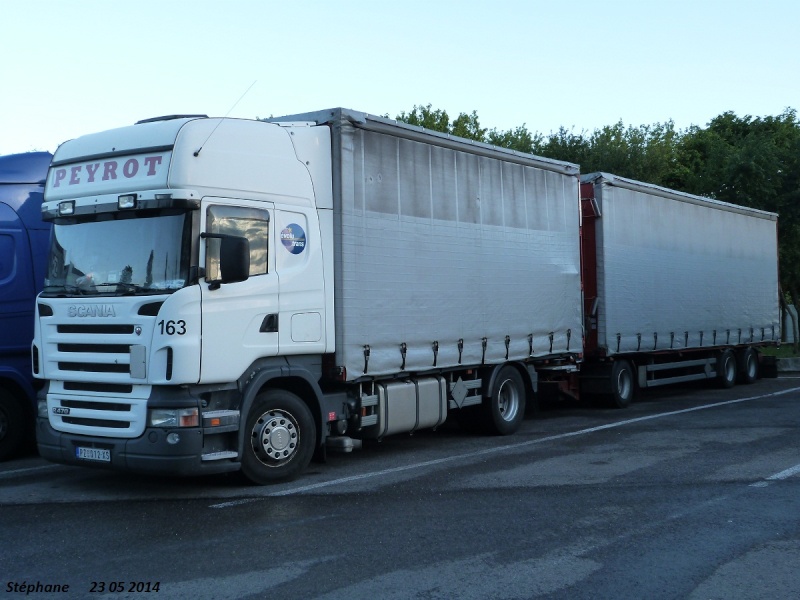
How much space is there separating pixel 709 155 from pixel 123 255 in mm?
26381

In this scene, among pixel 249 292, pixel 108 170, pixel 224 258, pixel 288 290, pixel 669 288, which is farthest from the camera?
pixel 669 288

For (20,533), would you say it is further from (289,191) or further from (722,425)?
(722,425)

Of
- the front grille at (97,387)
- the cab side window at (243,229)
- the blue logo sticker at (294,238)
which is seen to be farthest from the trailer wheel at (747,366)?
the front grille at (97,387)

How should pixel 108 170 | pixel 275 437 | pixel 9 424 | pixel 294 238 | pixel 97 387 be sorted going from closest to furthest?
pixel 97 387, pixel 108 170, pixel 275 437, pixel 294 238, pixel 9 424

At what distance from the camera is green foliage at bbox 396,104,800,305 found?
28609 mm

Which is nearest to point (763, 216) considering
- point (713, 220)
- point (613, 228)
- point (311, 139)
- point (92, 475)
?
point (713, 220)

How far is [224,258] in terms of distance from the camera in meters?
8.46

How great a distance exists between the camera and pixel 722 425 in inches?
538

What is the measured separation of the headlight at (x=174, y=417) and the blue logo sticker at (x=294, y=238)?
1.96m

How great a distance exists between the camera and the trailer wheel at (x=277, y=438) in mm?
9016

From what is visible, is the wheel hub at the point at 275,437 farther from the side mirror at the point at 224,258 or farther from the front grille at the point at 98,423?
the side mirror at the point at 224,258

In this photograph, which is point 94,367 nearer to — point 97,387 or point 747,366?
point 97,387

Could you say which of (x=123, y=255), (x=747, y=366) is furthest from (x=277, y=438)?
(x=747, y=366)

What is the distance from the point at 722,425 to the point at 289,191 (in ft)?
25.4
